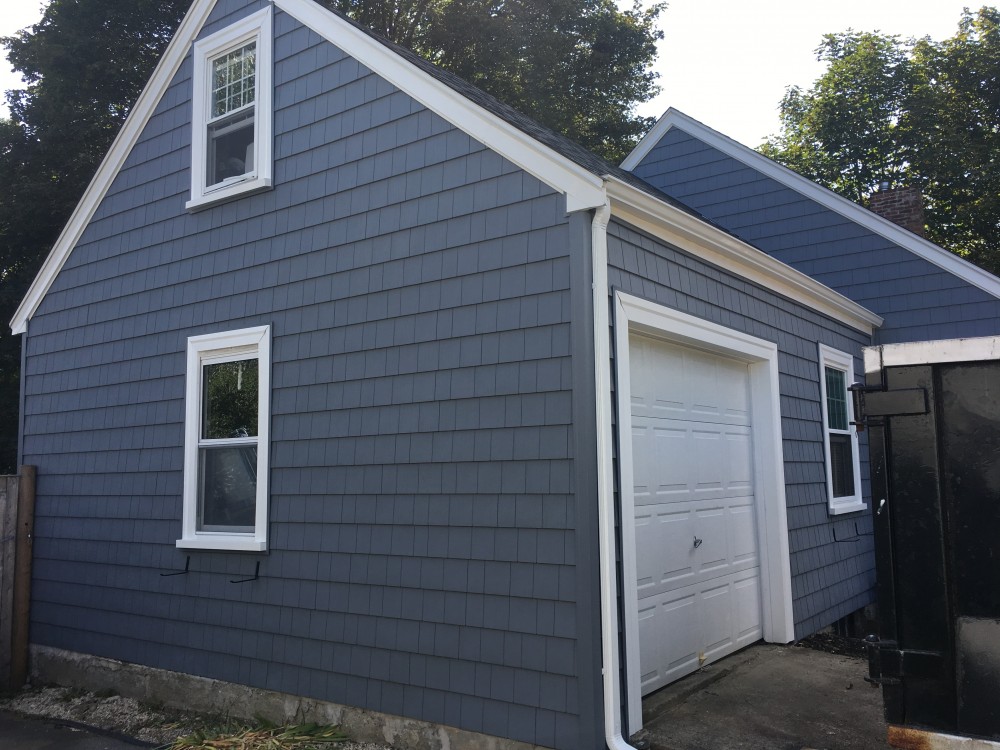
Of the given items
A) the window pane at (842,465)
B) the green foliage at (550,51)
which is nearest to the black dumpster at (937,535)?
the window pane at (842,465)

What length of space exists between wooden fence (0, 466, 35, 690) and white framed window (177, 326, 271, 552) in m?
2.30

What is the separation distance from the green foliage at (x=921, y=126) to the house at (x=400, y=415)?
1751cm

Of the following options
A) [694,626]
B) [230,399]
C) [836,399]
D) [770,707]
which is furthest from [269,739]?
[836,399]

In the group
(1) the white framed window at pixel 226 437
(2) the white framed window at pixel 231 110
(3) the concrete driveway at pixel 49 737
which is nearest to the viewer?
(3) the concrete driveway at pixel 49 737

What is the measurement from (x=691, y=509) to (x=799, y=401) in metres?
2.22

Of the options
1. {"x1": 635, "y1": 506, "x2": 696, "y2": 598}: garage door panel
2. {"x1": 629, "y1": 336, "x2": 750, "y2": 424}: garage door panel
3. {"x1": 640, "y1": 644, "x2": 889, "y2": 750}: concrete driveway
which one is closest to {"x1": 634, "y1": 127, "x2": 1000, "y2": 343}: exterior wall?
{"x1": 629, "y1": 336, "x2": 750, "y2": 424}: garage door panel

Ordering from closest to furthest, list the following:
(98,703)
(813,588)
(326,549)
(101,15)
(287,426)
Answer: (326,549), (287,426), (98,703), (813,588), (101,15)

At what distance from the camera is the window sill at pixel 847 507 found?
26.7 feet

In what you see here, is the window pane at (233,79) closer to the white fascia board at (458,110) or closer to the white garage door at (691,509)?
the white fascia board at (458,110)

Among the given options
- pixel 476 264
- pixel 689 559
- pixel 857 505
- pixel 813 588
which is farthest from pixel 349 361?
pixel 857 505

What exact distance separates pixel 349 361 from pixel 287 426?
30.6 inches

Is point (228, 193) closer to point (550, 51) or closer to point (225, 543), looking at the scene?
point (225, 543)

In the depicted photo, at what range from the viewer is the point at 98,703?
7.01 metres

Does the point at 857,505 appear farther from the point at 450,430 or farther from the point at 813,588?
the point at 450,430
